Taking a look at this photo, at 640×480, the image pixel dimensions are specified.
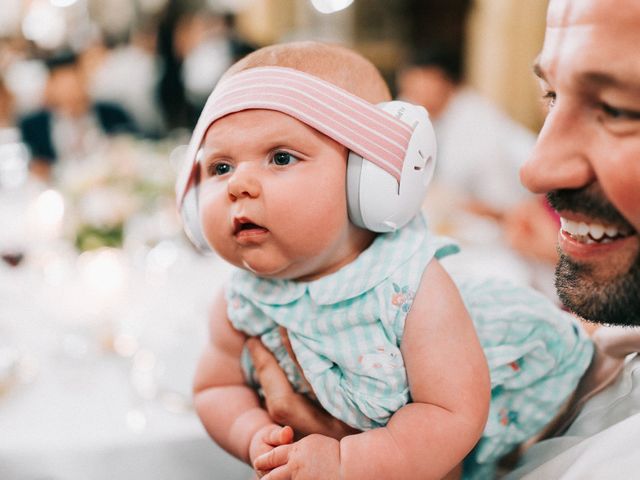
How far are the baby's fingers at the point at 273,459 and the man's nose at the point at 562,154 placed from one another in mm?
475

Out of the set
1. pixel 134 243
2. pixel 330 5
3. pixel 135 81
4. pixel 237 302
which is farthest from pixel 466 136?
pixel 330 5

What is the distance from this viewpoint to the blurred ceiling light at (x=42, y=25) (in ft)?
28.6

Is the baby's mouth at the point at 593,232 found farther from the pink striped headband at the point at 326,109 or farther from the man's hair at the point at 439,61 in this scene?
the man's hair at the point at 439,61

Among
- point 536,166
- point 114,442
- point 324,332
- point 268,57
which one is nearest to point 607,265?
point 536,166

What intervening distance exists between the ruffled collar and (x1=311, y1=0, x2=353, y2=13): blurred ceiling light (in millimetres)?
6674

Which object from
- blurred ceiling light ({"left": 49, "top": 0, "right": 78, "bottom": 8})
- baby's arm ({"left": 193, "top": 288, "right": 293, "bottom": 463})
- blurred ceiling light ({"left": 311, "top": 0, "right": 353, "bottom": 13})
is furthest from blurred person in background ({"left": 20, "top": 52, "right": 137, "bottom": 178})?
blurred ceiling light ({"left": 49, "top": 0, "right": 78, "bottom": 8})

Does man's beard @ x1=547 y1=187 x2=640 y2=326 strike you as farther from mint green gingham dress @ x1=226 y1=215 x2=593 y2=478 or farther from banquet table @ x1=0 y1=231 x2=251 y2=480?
banquet table @ x1=0 y1=231 x2=251 y2=480

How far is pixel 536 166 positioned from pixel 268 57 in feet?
1.28

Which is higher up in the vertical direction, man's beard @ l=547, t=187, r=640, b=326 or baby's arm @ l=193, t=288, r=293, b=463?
man's beard @ l=547, t=187, r=640, b=326

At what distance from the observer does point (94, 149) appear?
4.01 meters

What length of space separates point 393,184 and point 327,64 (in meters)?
0.19

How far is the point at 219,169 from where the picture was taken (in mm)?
865

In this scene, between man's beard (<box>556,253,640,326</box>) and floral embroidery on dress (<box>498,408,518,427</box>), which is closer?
man's beard (<box>556,253,640,326</box>)

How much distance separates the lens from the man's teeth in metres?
0.79
